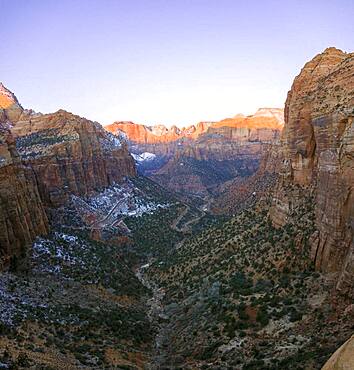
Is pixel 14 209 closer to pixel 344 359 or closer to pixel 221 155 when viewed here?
pixel 344 359

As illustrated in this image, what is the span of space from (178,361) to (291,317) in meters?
6.91

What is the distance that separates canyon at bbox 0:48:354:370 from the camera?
68.2 feet

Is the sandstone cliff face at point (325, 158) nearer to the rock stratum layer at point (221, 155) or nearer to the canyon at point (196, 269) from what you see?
the canyon at point (196, 269)

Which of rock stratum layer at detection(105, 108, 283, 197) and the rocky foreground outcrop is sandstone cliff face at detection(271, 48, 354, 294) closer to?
the rocky foreground outcrop

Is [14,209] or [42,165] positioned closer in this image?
[14,209]

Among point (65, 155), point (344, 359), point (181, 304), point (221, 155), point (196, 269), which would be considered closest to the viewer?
point (344, 359)

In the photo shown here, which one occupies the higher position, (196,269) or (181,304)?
(196,269)

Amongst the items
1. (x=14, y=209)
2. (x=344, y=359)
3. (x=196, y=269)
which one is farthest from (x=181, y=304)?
(x=344, y=359)

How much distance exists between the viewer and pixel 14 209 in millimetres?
35156

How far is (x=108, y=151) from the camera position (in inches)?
3169

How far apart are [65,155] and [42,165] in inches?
260

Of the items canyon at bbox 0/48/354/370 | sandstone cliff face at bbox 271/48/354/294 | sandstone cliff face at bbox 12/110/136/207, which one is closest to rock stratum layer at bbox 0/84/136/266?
sandstone cliff face at bbox 12/110/136/207

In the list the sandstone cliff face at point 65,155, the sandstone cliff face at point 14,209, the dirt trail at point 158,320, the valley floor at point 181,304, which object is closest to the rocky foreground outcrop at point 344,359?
the valley floor at point 181,304

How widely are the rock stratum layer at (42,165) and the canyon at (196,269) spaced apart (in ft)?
0.71
